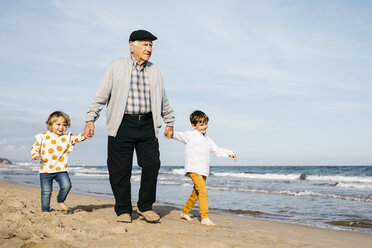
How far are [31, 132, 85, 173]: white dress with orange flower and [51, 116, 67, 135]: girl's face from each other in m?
0.06

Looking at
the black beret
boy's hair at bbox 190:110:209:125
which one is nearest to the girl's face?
the black beret

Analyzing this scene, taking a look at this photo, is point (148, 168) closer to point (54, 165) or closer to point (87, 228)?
point (87, 228)

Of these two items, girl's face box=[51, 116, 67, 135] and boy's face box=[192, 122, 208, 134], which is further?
boy's face box=[192, 122, 208, 134]

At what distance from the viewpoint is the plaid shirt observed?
3.88 m

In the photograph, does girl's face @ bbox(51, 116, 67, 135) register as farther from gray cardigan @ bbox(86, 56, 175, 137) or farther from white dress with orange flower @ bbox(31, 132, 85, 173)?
gray cardigan @ bbox(86, 56, 175, 137)

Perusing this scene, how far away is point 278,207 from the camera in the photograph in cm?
788

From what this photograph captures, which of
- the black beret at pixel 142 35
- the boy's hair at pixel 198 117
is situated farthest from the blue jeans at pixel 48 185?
the black beret at pixel 142 35

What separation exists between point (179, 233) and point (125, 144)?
3.78 ft

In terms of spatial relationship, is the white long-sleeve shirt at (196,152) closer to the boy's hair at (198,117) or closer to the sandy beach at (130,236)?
the boy's hair at (198,117)

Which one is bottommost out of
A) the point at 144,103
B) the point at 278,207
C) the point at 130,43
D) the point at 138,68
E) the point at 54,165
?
the point at 278,207

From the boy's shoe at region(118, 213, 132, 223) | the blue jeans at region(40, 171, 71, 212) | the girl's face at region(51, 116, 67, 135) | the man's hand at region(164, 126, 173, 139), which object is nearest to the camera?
the boy's shoe at region(118, 213, 132, 223)

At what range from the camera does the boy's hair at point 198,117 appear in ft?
16.0

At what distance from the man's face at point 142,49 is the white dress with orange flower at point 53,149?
4.57ft

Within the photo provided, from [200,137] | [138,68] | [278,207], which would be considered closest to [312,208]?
[278,207]
